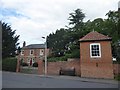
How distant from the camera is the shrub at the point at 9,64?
3316cm

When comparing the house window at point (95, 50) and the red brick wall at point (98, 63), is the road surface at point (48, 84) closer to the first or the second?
the red brick wall at point (98, 63)

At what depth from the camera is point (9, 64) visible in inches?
1329

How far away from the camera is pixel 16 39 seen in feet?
155

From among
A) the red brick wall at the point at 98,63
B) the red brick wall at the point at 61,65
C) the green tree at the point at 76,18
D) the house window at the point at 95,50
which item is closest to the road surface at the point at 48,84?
the red brick wall at the point at 98,63

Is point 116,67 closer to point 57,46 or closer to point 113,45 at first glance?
point 113,45

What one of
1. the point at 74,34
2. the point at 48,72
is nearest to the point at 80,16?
the point at 74,34

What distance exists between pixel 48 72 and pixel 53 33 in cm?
4971

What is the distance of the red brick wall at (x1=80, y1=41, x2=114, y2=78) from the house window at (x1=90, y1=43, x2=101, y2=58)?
15.4 inches

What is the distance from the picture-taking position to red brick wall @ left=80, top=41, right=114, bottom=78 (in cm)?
2449

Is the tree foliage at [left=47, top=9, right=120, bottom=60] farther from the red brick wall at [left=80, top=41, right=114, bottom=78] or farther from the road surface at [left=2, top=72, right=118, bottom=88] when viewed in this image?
the road surface at [left=2, top=72, right=118, bottom=88]

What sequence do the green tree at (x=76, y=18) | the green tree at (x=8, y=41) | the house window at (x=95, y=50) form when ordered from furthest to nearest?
the green tree at (x=76, y=18) < the green tree at (x=8, y=41) < the house window at (x=95, y=50)

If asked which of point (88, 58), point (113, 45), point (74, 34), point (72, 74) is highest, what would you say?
point (74, 34)

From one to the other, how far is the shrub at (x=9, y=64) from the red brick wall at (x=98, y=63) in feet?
43.1

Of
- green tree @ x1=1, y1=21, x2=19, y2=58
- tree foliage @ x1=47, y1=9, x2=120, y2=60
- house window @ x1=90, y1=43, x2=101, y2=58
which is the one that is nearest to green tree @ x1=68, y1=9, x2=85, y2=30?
tree foliage @ x1=47, y1=9, x2=120, y2=60
